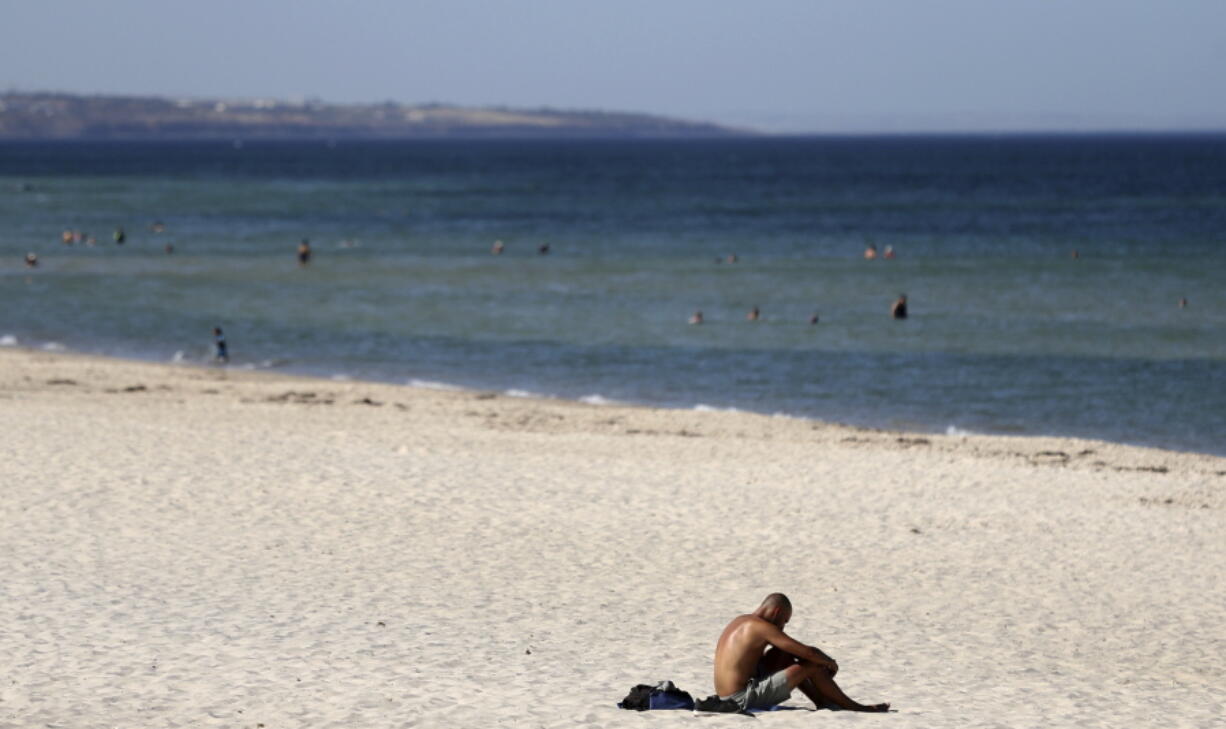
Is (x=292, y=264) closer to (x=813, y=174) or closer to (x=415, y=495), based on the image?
(x=415, y=495)

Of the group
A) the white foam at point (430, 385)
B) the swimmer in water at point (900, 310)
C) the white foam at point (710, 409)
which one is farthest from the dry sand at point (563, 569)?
the swimmer in water at point (900, 310)

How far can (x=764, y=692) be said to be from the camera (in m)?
10.9

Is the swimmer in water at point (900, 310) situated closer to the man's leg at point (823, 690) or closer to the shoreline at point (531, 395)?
the shoreline at point (531, 395)

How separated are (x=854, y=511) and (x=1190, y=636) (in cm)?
548

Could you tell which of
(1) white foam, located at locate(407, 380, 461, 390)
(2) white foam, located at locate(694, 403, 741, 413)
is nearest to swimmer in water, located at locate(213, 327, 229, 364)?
(1) white foam, located at locate(407, 380, 461, 390)

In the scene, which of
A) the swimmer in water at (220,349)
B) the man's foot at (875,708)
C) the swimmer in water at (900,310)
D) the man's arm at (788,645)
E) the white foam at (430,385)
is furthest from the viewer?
the swimmer in water at (900,310)

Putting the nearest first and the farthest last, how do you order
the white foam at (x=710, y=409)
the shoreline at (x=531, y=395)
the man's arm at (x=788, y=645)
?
the man's arm at (x=788, y=645) < the shoreline at (x=531, y=395) < the white foam at (x=710, y=409)

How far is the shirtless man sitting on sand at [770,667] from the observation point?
35.8 feet

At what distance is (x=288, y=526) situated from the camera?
1731 cm

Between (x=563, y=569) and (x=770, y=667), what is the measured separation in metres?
5.11

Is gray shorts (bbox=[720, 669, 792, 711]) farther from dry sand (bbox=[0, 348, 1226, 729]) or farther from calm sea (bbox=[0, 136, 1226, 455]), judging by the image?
calm sea (bbox=[0, 136, 1226, 455])

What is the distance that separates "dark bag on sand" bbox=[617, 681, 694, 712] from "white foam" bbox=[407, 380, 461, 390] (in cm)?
2122

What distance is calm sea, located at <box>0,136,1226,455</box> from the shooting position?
3175 cm

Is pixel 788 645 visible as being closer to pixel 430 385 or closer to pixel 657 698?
pixel 657 698
